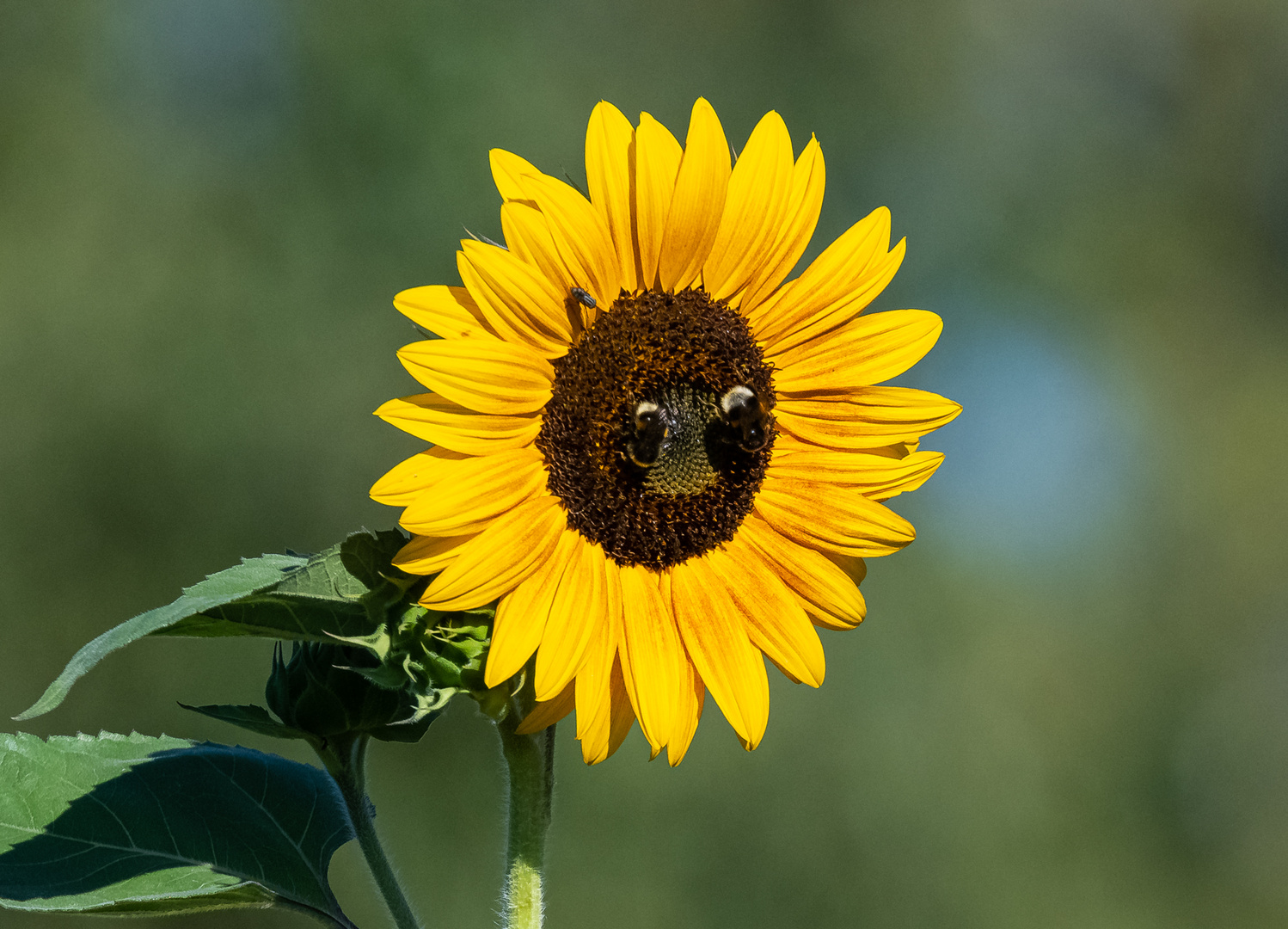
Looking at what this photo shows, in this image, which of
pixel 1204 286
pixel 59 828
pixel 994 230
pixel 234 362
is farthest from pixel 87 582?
pixel 1204 286

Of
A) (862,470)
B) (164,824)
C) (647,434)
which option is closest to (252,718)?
(164,824)

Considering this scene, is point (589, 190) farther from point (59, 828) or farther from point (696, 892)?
point (696, 892)

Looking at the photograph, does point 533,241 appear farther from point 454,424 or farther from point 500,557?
point 500,557

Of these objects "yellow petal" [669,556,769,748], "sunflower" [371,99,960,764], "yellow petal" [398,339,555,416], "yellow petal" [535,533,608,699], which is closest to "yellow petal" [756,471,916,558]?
"sunflower" [371,99,960,764]

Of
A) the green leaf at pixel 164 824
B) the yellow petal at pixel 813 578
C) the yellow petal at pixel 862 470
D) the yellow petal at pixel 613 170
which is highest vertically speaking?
the yellow petal at pixel 613 170

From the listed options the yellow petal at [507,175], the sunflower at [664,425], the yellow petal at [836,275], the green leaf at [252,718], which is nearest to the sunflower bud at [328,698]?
the green leaf at [252,718]

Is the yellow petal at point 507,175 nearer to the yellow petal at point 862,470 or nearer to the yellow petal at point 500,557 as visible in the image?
the yellow petal at point 500,557
